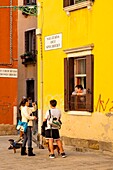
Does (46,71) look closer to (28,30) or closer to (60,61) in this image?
(60,61)

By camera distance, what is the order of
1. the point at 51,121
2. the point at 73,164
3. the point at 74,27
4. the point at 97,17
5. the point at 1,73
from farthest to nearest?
the point at 1,73
the point at 74,27
the point at 97,17
the point at 51,121
the point at 73,164

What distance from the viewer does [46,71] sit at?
17.8 metres

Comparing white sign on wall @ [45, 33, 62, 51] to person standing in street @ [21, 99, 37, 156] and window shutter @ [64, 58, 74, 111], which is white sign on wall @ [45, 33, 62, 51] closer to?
window shutter @ [64, 58, 74, 111]

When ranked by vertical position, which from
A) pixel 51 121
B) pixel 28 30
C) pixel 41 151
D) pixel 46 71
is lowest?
pixel 41 151

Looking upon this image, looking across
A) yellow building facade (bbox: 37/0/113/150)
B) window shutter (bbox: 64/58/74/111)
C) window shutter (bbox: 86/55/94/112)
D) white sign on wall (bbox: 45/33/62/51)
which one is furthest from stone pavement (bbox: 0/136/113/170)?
white sign on wall (bbox: 45/33/62/51)

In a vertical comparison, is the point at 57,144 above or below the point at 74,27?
below

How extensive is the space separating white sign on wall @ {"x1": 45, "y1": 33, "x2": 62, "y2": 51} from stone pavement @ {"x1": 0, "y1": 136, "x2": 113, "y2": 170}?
12.0 ft

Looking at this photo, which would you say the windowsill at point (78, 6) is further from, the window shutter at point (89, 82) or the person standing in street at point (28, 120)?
the person standing in street at point (28, 120)

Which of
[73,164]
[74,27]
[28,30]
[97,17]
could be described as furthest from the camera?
[28,30]

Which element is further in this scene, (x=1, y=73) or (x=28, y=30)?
(x=28, y=30)

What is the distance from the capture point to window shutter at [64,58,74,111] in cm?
1650

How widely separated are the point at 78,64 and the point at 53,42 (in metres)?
1.47

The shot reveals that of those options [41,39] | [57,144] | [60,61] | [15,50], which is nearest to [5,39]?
[15,50]

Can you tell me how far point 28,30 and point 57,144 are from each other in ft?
64.0
